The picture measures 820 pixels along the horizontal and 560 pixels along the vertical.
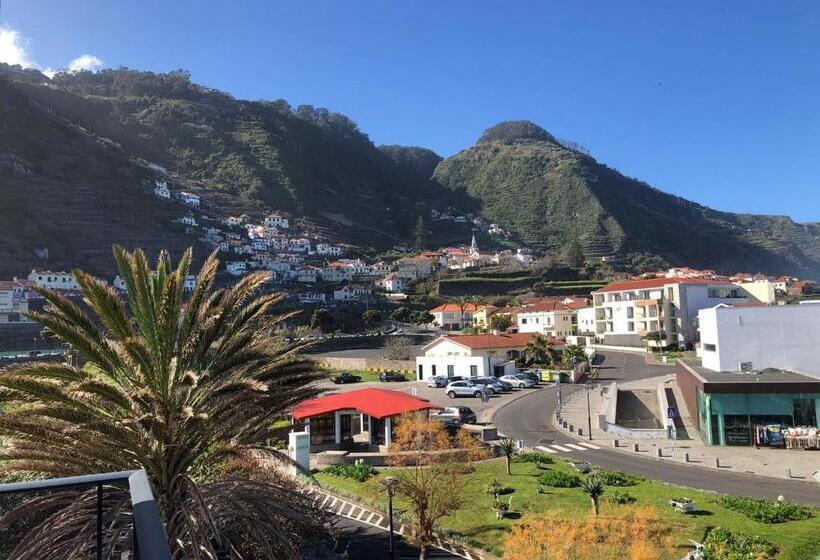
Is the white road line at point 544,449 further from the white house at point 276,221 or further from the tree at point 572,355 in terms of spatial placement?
the white house at point 276,221

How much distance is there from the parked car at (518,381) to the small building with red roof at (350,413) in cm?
1991

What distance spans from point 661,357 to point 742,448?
3299cm

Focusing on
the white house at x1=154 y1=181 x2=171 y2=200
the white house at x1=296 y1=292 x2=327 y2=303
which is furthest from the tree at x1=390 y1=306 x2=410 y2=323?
the white house at x1=154 y1=181 x2=171 y2=200

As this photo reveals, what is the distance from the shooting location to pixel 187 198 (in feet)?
459

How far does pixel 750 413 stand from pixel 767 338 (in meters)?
6.03

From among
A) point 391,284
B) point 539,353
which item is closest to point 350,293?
point 391,284

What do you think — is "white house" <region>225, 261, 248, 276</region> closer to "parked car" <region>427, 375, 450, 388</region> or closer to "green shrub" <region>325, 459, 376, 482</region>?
"parked car" <region>427, 375, 450, 388</region>

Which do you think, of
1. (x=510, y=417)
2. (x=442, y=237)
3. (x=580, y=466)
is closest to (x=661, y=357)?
(x=510, y=417)

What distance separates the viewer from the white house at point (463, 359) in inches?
1906

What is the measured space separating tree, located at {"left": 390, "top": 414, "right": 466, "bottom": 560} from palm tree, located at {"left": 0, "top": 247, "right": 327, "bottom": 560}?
5.52m

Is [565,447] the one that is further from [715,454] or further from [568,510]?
[568,510]

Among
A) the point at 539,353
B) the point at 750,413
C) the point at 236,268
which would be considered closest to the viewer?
the point at 750,413

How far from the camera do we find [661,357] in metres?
57.7

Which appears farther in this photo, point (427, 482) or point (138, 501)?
point (427, 482)
